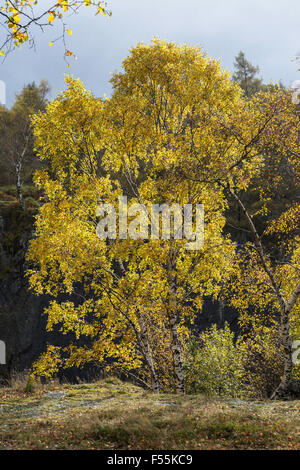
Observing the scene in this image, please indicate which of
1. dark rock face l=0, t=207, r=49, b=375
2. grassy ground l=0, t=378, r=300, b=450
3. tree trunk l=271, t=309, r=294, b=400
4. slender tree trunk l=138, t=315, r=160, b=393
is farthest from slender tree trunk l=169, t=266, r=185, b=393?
dark rock face l=0, t=207, r=49, b=375

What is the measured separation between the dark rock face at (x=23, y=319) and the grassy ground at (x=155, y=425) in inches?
584

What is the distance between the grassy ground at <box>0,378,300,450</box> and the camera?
252 inches

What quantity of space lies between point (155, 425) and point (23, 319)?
20767 mm

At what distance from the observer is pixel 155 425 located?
23.7ft

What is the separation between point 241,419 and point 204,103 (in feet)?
36.0

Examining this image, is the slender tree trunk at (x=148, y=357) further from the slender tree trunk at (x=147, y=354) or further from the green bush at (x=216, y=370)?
the green bush at (x=216, y=370)

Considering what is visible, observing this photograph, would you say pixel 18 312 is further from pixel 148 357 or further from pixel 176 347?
pixel 176 347

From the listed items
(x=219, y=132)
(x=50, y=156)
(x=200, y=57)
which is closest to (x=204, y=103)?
(x=200, y=57)

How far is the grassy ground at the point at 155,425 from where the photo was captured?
6402 millimetres

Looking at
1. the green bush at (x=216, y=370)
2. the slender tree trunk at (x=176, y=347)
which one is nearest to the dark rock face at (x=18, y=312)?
the green bush at (x=216, y=370)

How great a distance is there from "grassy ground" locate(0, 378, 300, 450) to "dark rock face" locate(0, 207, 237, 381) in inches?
584

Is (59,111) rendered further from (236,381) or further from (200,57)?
(236,381)

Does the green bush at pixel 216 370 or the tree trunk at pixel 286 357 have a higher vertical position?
the tree trunk at pixel 286 357

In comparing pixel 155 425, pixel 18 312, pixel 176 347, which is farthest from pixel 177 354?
pixel 18 312
